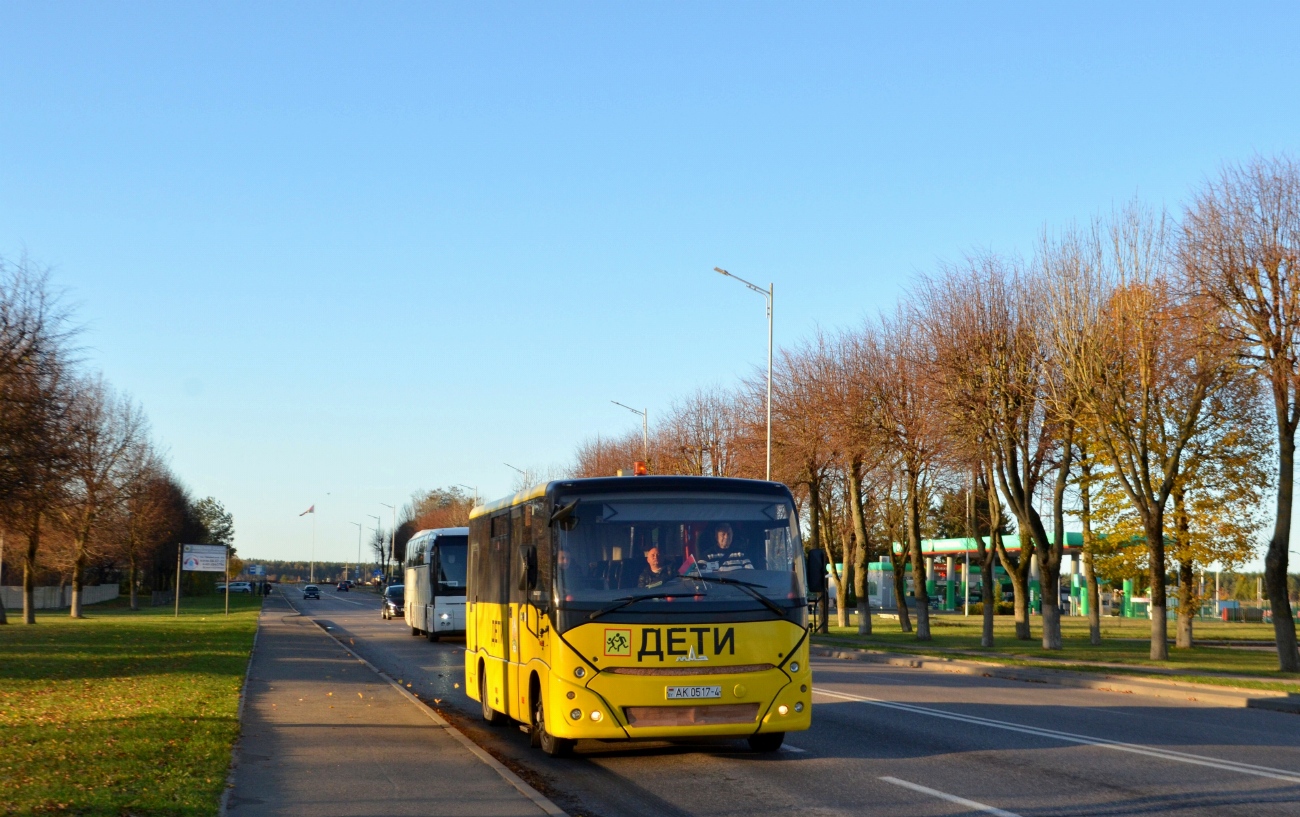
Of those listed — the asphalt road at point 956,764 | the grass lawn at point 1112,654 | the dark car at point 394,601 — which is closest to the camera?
the asphalt road at point 956,764

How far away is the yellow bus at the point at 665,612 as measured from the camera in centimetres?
1174

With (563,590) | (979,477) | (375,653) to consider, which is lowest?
(375,653)

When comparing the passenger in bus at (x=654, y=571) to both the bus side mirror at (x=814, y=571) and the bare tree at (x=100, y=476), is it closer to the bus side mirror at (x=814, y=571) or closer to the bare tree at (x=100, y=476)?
the bus side mirror at (x=814, y=571)

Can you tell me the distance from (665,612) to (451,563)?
→ 27.4m

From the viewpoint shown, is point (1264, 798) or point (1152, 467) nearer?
point (1264, 798)

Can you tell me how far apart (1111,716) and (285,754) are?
35.2 feet

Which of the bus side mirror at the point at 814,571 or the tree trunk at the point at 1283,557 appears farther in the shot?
the tree trunk at the point at 1283,557

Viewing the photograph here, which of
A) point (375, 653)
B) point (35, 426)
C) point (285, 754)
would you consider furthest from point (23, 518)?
point (285, 754)

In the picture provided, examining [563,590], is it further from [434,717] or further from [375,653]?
[375,653]

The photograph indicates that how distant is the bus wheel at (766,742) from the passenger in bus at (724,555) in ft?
6.33

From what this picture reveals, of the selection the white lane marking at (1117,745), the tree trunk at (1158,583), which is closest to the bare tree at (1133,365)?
the tree trunk at (1158,583)

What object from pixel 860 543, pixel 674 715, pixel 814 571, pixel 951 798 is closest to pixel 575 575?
pixel 674 715

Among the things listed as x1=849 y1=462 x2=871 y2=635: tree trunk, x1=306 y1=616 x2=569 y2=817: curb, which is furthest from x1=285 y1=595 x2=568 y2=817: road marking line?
x1=849 y1=462 x2=871 y2=635: tree trunk

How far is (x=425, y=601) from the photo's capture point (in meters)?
40.7
